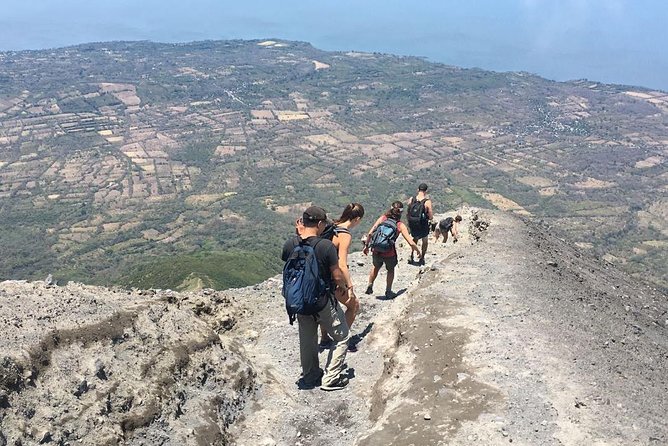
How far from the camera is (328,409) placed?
10.2m

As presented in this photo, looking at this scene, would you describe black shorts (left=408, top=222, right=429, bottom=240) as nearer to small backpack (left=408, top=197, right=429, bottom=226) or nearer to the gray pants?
small backpack (left=408, top=197, right=429, bottom=226)

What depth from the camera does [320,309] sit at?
9.42 meters

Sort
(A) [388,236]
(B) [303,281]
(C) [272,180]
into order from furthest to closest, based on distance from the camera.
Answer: (C) [272,180] < (A) [388,236] < (B) [303,281]

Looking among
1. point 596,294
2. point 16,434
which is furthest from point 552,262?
point 16,434

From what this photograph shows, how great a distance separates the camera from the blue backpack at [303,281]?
9.06 meters

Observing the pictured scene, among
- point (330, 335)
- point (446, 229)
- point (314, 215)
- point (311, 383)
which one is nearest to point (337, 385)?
point (311, 383)

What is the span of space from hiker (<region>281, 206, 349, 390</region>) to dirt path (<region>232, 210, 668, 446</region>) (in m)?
0.40

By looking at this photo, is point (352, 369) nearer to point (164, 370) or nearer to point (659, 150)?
point (164, 370)

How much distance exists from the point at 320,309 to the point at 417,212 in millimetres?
8689

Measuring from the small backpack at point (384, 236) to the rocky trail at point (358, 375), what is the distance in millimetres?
1717

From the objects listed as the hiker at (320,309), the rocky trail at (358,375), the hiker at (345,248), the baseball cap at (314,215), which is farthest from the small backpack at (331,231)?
the rocky trail at (358,375)

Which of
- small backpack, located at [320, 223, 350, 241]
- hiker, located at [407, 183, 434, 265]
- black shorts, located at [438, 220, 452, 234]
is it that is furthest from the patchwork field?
small backpack, located at [320, 223, 350, 241]

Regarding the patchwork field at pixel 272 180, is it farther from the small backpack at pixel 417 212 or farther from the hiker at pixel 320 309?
the hiker at pixel 320 309

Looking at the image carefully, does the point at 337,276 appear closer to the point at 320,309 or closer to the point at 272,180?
the point at 320,309
